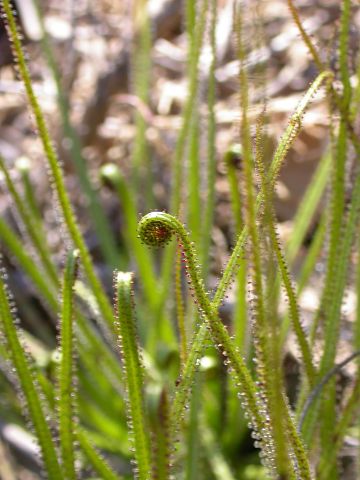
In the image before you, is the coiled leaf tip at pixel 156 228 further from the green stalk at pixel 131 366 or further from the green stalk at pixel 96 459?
the green stalk at pixel 96 459

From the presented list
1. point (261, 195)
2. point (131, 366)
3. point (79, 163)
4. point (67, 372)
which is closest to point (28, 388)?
point (67, 372)

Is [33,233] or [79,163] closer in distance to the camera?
[33,233]

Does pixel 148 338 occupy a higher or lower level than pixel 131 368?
higher

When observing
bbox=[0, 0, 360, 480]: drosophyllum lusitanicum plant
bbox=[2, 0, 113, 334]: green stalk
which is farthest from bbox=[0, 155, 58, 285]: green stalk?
bbox=[2, 0, 113, 334]: green stalk

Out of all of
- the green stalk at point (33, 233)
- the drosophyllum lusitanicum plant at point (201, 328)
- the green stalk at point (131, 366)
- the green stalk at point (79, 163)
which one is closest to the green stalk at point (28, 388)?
the drosophyllum lusitanicum plant at point (201, 328)

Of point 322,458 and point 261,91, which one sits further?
point 322,458

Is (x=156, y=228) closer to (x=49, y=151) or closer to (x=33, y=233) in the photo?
(x=49, y=151)

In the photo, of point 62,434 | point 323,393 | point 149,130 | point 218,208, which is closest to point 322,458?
point 323,393

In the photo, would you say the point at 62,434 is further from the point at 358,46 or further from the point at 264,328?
the point at 358,46
